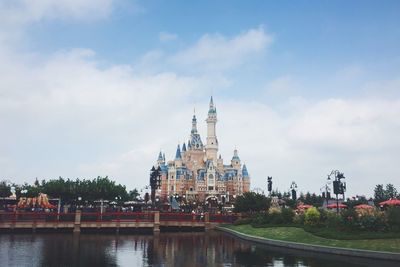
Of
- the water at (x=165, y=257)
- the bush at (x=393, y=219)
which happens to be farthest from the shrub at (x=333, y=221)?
the water at (x=165, y=257)

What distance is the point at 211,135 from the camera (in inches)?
6919

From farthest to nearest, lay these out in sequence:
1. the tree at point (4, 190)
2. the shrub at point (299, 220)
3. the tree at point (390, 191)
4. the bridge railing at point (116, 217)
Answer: the tree at point (390, 191), the tree at point (4, 190), the bridge railing at point (116, 217), the shrub at point (299, 220)

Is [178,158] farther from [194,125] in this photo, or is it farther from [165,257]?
[165,257]

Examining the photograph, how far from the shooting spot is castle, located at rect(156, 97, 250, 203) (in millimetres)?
167250

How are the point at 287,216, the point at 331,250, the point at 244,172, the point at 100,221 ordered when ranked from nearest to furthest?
the point at 331,250 < the point at 287,216 < the point at 100,221 < the point at 244,172

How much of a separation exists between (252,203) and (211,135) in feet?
364

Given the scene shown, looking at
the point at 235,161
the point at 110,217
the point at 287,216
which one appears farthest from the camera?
the point at 235,161

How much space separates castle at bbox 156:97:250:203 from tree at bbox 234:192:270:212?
317 ft

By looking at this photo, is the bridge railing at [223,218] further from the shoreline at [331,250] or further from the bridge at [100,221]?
the shoreline at [331,250]

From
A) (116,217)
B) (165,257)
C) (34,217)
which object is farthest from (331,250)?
(34,217)

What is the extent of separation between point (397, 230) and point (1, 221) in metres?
48.2

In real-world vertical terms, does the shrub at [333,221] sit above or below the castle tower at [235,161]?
below

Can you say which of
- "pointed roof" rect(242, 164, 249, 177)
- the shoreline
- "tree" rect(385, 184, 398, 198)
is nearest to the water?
the shoreline

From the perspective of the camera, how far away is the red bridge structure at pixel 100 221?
54.2 meters
